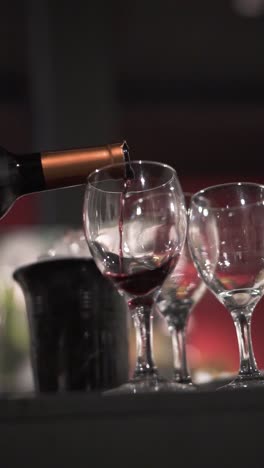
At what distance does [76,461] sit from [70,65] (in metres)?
2.21

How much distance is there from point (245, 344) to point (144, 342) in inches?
3.2

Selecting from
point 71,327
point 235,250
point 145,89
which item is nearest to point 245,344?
point 235,250

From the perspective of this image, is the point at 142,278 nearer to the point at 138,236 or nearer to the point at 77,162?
the point at 138,236

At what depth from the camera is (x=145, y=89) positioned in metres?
2.92

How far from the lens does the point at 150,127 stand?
3053 mm

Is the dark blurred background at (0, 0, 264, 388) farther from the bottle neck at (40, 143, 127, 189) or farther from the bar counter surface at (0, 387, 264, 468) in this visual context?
the bar counter surface at (0, 387, 264, 468)

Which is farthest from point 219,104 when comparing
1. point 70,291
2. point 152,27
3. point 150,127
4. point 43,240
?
point 70,291

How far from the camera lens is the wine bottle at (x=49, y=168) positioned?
66 cm

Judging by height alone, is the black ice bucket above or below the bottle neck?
below

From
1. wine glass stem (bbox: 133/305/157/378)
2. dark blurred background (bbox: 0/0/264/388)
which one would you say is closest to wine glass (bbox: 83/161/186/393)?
wine glass stem (bbox: 133/305/157/378)

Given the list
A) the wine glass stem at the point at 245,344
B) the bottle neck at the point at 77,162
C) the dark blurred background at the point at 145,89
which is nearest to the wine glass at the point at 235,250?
the wine glass stem at the point at 245,344

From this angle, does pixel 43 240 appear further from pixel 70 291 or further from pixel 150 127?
pixel 70 291

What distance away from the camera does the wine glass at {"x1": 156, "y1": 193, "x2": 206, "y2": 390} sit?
71cm

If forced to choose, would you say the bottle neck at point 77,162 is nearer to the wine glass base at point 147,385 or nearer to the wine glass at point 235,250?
the wine glass at point 235,250
